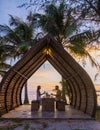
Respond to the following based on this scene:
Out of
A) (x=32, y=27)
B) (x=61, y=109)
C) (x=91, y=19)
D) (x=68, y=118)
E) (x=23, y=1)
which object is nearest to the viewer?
(x=23, y=1)

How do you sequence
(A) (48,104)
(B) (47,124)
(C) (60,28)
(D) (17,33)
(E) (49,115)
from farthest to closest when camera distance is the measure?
Result: (D) (17,33), (C) (60,28), (A) (48,104), (E) (49,115), (B) (47,124)

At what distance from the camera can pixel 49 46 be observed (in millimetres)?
15836

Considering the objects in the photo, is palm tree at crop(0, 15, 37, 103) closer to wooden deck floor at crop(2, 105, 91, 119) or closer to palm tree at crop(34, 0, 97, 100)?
palm tree at crop(34, 0, 97, 100)

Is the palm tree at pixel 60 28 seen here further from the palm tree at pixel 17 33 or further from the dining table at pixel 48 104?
the dining table at pixel 48 104

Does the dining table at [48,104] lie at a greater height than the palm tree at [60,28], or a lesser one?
lesser

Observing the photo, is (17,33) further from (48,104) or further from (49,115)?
(49,115)

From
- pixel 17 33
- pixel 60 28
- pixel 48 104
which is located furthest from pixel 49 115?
pixel 17 33

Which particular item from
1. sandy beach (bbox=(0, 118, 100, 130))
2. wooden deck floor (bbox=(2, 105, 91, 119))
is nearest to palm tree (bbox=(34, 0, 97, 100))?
wooden deck floor (bbox=(2, 105, 91, 119))

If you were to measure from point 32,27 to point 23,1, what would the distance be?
16.8 meters

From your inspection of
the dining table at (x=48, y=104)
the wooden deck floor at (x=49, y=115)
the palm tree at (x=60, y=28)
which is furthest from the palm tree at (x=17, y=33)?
the wooden deck floor at (x=49, y=115)

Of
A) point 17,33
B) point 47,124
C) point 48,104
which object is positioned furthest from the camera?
point 17,33

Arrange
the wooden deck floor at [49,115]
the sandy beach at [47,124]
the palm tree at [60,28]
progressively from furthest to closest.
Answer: the palm tree at [60,28] < the wooden deck floor at [49,115] < the sandy beach at [47,124]

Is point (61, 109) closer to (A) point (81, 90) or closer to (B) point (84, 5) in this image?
(A) point (81, 90)

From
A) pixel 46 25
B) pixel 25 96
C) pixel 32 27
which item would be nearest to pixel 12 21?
pixel 32 27
